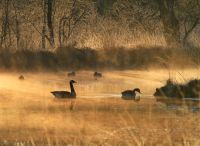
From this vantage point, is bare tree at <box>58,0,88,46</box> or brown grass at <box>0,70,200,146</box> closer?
brown grass at <box>0,70,200,146</box>

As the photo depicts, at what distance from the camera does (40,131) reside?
1580cm

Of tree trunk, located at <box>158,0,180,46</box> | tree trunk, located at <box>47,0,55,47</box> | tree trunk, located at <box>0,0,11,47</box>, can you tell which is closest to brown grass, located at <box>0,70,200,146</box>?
tree trunk, located at <box>0,0,11,47</box>

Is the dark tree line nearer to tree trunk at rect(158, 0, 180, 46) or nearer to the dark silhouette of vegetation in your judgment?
tree trunk at rect(158, 0, 180, 46)

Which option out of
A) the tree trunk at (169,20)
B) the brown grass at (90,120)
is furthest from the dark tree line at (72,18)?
the brown grass at (90,120)

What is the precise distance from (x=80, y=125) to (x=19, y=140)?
245 cm

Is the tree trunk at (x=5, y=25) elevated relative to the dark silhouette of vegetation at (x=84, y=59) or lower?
elevated

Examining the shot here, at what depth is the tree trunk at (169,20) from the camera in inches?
1332

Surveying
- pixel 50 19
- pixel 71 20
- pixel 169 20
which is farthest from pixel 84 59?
pixel 169 20

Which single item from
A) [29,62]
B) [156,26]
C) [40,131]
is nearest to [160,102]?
[40,131]

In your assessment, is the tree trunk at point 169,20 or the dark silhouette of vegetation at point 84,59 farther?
the tree trunk at point 169,20

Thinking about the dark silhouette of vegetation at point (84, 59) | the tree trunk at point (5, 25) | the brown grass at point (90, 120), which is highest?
the tree trunk at point (5, 25)

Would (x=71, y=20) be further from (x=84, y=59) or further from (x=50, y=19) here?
(x=84, y=59)

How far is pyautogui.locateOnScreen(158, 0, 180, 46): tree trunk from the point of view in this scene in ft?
111

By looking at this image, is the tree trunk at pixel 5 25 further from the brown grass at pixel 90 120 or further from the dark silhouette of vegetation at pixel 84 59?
the brown grass at pixel 90 120
